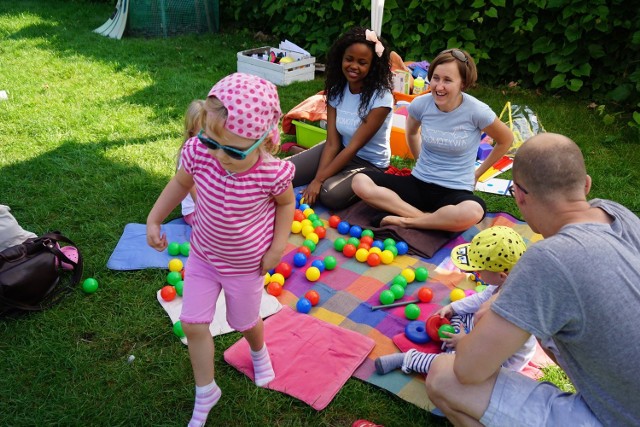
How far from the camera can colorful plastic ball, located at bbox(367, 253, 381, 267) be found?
3840 mm

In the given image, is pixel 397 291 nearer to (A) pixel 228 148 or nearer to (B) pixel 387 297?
(B) pixel 387 297

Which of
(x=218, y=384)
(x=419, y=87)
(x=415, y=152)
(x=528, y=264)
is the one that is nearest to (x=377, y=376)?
(x=218, y=384)

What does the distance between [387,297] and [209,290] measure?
135 centimetres

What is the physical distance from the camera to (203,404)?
8.21ft

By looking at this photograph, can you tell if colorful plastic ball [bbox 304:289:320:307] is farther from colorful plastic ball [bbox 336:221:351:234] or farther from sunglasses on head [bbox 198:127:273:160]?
sunglasses on head [bbox 198:127:273:160]

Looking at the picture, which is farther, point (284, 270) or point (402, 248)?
point (402, 248)

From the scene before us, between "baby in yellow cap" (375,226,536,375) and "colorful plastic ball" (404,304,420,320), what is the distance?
0.94 feet

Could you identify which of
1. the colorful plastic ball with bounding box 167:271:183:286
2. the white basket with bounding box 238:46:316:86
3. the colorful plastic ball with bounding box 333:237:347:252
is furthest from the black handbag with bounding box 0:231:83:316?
the white basket with bounding box 238:46:316:86

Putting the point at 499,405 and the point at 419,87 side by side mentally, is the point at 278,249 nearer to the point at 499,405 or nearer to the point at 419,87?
the point at 499,405

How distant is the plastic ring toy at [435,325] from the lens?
3.00 metres

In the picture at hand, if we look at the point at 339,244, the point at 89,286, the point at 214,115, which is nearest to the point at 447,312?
the point at 339,244

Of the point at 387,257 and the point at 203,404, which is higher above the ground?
the point at 203,404

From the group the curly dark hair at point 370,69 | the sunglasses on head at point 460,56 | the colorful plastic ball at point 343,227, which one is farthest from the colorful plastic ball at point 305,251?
the sunglasses on head at point 460,56

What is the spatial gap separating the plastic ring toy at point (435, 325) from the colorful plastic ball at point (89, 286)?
2.07 meters
